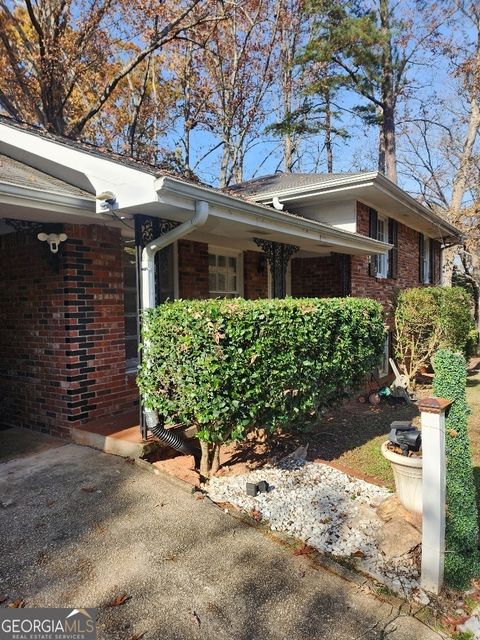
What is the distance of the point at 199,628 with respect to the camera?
7.45ft

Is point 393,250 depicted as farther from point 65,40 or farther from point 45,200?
point 65,40

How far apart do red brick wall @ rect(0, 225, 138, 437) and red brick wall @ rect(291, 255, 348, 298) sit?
199 inches

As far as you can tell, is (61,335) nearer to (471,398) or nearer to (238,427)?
(238,427)

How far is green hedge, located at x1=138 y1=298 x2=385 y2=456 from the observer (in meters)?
3.55

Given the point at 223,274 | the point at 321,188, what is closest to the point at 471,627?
the point at 223,274

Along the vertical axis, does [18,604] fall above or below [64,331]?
below

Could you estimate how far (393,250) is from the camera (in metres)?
10.4

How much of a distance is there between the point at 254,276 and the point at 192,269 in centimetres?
189

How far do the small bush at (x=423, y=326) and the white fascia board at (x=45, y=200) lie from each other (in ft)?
22.6

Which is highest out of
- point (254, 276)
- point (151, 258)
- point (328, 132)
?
point (328, 132)

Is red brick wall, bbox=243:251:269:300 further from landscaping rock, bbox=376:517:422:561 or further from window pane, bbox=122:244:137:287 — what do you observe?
landscaping rock, bbox=376:517:422:561

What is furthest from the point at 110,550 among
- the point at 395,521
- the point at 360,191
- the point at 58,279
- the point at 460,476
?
the point at 360,191

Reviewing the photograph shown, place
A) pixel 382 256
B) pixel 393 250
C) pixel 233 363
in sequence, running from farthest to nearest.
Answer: pixel 393 250 < pixel 382 256 < pixel 233 363

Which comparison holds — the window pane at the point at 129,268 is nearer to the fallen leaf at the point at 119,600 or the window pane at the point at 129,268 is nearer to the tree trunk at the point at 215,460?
the tree trunk at the point at 215,460
